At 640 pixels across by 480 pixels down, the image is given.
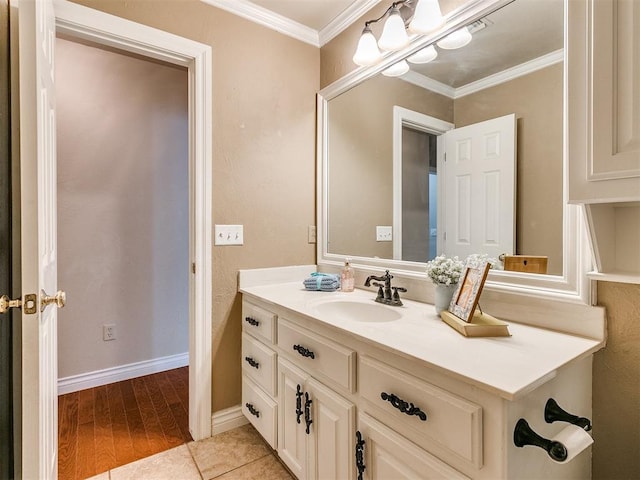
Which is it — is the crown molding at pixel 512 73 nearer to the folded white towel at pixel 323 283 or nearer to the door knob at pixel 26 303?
the folded white towel at pixel 323 283

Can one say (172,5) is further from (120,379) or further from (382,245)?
(120,379)

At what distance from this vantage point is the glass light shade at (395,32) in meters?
1.55

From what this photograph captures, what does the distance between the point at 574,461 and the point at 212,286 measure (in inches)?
64.6

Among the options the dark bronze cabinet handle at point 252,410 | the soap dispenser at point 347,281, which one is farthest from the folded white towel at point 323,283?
the dark bronze cabinet handle at point 252,410

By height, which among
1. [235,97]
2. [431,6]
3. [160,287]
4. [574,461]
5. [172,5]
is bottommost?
[574,461]

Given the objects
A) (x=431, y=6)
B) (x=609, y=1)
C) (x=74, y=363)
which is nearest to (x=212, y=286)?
(x=74, y=363)

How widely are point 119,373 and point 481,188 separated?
106 inches

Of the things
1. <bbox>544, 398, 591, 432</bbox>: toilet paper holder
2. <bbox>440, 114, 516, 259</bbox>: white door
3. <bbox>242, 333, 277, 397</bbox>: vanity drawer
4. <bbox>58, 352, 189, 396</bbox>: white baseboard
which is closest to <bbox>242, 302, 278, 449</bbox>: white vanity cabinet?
<bbox>242, 333, 277, 397</bbox>: vanity drawer

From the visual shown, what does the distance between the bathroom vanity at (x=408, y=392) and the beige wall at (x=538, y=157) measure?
317 millimetres

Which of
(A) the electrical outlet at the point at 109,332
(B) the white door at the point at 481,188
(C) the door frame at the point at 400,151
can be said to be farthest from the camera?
(A) the electrical outlet at the point at 109,332

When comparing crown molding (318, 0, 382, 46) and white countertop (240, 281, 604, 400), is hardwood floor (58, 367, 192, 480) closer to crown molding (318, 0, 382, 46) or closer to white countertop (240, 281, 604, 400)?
white countertop (240, 281, 604, 400)

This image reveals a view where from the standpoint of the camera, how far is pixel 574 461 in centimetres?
100

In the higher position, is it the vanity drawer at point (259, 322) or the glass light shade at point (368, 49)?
the glass light shade at point (368, 49)

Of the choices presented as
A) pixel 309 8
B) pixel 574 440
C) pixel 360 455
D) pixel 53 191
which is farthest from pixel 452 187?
pixel 53 191
